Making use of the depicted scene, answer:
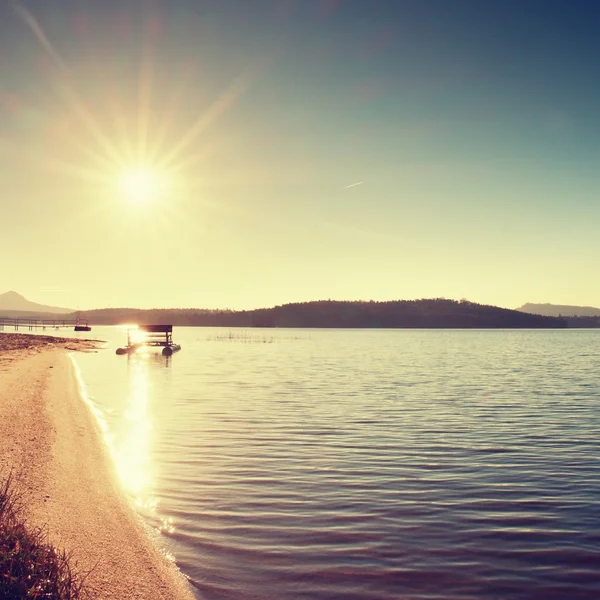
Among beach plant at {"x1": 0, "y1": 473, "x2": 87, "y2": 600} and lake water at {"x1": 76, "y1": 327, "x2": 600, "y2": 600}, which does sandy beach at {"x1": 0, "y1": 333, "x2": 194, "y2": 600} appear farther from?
beach plant at {"x1": 0, "y1": 473, "x2": 87, "y2": 600}

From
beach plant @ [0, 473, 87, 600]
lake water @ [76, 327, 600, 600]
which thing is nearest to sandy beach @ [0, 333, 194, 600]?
lake water @ [76, 327, 600, 600]

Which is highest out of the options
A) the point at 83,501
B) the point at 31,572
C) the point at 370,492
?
the point at 31,572

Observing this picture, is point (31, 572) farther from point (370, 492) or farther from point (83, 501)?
point (370, 492)

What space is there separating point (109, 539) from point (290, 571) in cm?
344

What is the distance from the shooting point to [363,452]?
18016 mm

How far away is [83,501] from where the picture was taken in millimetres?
12391

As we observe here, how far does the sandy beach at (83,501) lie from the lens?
344 inches

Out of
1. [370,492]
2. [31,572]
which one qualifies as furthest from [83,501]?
[370,492]

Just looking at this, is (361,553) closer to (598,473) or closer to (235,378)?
(598,473)

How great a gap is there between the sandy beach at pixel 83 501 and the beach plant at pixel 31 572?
748 millimetres

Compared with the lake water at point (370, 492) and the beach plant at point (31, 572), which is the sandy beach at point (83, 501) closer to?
the lake water at point (370, 492)

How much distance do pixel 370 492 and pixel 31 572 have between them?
8594mm

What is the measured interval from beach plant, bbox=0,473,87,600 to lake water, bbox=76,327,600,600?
92.8 inches

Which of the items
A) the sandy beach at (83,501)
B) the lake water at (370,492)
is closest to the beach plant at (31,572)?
the sandy beach at (83,501)
